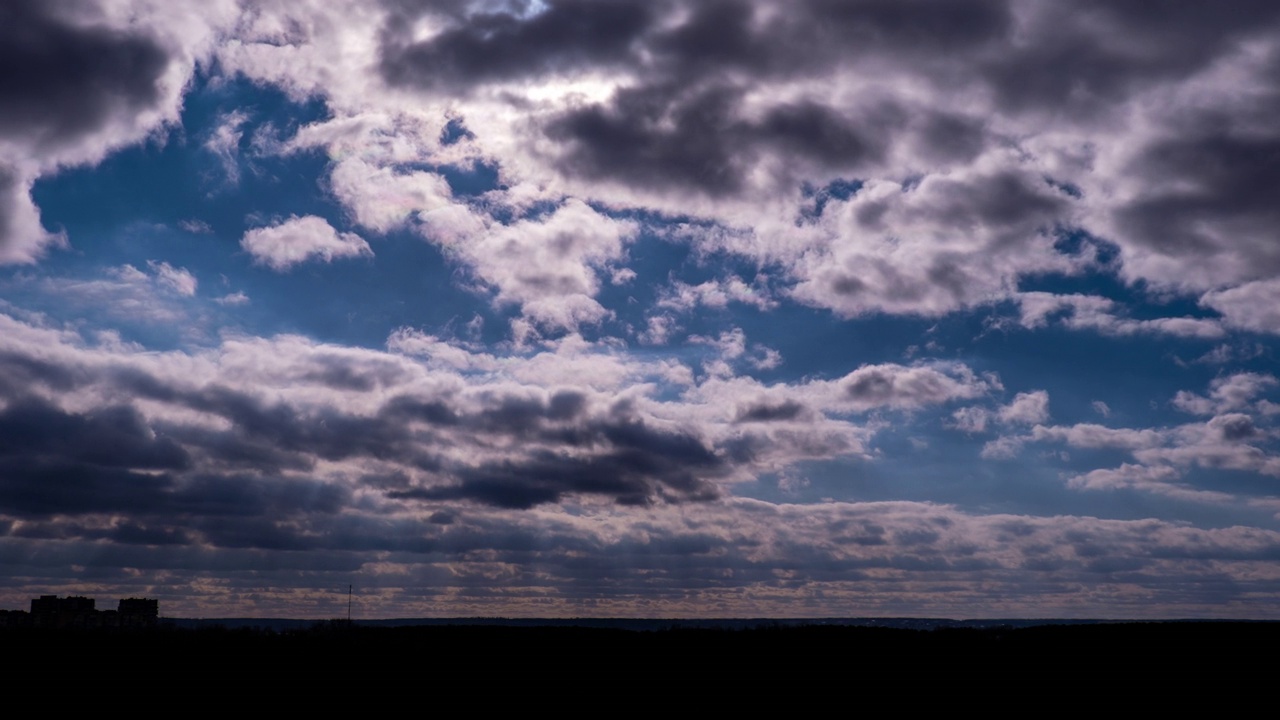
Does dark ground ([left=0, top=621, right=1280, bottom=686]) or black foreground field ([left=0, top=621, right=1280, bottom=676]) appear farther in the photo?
black foreground field ([left=0, top=621, right=1280, bottom=676])

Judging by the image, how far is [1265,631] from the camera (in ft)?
287

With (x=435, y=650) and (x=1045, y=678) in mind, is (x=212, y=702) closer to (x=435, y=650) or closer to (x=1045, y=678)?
(x=435, y=650)

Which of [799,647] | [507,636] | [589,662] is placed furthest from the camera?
[507,636]

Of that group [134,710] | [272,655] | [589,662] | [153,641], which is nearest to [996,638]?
[589,662]

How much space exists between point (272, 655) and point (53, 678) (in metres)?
19.6

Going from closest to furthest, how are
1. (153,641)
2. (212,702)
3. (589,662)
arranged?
(212,702) → (589,662) → (153,641)

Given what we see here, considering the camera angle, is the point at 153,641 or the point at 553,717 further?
the point at 153,641

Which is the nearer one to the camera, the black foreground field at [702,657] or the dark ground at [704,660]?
the dark ground at [704,660]

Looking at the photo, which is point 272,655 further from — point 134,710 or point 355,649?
point 134,710

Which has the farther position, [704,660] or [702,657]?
[702,657]

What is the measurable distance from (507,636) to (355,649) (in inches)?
870

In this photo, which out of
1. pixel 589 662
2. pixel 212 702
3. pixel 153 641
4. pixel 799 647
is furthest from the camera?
pixel 153 641

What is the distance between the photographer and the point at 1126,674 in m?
71.9

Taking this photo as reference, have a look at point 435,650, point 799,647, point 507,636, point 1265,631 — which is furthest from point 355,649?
point 1265,631
